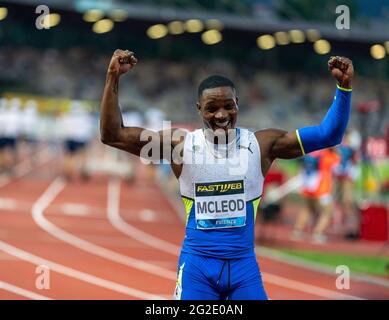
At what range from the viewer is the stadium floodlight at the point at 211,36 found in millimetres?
38237

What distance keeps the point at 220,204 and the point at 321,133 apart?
605 mm

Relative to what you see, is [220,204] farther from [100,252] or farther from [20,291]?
[100,252]

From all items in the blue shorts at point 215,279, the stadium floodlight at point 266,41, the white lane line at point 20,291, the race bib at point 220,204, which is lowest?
the blue shorts at point 215,279

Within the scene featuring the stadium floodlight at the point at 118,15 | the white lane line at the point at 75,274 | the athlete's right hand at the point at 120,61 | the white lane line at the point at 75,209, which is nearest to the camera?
the athlete's right hand at the point at 120,61

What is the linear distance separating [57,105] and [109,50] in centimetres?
1023

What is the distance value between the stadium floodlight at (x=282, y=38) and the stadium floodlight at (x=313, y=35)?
894mm

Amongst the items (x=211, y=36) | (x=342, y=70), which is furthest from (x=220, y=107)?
(x=211, y=36)

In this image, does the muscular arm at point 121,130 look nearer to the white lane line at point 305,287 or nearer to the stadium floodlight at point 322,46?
the white lane line at point 305,287

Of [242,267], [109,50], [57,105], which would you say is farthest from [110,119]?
[109,50]

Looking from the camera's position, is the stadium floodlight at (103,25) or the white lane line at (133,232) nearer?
the white lane line at (133,232)

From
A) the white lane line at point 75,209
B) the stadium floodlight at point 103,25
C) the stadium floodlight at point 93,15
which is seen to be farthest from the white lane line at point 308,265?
the stadium floodlight at point 103,25

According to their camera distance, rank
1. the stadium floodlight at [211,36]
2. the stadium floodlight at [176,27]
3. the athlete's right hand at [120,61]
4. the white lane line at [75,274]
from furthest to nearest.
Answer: the stadium floodlight at [211,36]
the stadium floodlight at [176,27]
the white lane line at [75,274]
the athlete's right hand at [120,61]

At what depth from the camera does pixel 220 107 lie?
441 cm

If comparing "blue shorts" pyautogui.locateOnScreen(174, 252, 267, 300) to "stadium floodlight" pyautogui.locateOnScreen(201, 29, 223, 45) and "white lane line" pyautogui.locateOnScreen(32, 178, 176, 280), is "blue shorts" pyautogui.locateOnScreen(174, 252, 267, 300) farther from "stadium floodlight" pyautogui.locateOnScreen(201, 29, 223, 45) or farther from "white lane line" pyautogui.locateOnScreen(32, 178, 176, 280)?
"stadium floodlight" pyautogui.locateOnScreen(201, 29, 223, 45)
